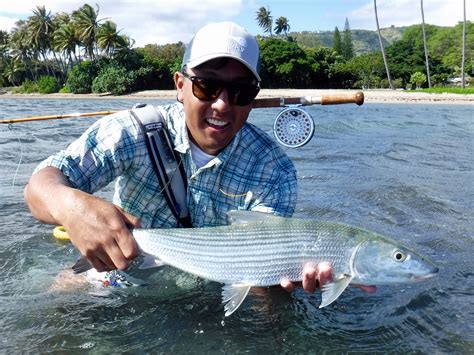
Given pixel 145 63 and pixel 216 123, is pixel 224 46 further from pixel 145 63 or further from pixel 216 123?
pixel 145 63

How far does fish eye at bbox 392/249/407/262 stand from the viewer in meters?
3.20

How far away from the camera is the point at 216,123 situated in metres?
3.76

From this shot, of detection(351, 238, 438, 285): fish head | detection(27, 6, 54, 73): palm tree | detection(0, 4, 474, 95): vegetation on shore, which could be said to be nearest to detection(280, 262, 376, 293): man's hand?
detection(351, 238, 438, 285): fish head

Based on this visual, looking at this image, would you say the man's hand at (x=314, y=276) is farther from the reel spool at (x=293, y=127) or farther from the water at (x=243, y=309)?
the reel spool at (x=293, y=127)

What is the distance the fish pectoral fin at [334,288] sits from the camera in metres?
3.24

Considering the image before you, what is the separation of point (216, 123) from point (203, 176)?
511 millimetres

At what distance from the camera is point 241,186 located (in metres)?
4.18

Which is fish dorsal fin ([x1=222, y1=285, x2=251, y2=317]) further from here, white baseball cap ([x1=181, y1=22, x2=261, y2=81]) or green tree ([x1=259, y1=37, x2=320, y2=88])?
green tree ([x1=259, y1=37, x2=320, y2=88])

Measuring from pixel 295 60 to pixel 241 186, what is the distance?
73855 millimetres

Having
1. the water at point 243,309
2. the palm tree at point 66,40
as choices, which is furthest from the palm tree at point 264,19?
the water at point 243,309

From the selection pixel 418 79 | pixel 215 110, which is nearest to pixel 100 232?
pixel 215 110

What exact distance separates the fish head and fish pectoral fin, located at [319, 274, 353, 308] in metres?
0.08

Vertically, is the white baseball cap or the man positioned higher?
the white baseball cap

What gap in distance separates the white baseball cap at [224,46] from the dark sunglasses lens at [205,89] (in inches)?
4.9
